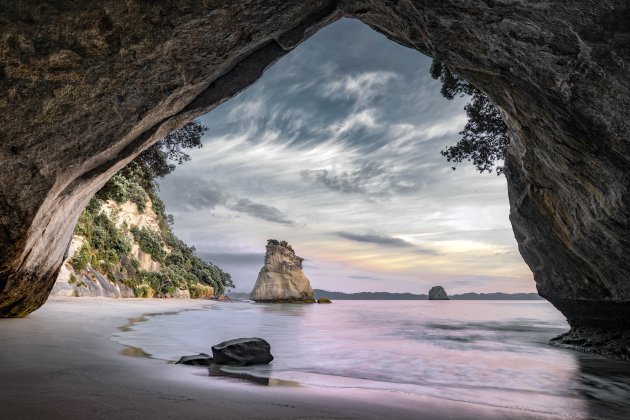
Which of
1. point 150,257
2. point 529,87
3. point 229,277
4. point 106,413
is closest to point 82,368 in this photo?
point 106,413

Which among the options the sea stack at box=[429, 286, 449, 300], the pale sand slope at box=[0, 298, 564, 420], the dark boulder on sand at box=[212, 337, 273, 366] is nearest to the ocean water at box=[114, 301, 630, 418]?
the dark boulder on sand at box=[212, 337, 273, 366]

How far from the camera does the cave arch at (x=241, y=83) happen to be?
17.3 ft

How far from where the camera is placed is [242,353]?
6324mm

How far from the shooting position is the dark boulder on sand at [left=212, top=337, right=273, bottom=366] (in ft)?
20.0

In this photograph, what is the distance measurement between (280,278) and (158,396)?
66.6 metres

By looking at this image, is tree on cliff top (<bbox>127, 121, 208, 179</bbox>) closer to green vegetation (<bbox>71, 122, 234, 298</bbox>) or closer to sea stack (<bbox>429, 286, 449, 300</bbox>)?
green vegetation (<bbox>71, 122, 234, 298</bbox>)

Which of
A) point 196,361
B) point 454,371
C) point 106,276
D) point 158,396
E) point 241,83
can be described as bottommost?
point 454,371

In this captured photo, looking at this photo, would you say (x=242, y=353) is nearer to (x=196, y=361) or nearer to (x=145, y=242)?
(x=196, y=361)

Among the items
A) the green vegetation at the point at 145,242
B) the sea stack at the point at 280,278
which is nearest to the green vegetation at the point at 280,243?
the sea stack at the point at 280,278

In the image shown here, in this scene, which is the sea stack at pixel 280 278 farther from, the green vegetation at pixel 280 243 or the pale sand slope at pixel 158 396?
the pale sand slope at pixel 158 396

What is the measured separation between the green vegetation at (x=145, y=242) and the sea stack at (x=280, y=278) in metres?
6.83

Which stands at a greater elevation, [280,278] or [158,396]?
[280,278]

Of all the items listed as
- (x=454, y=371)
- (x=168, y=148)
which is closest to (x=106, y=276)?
(x=168, y=148)

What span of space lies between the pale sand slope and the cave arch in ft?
11.2
